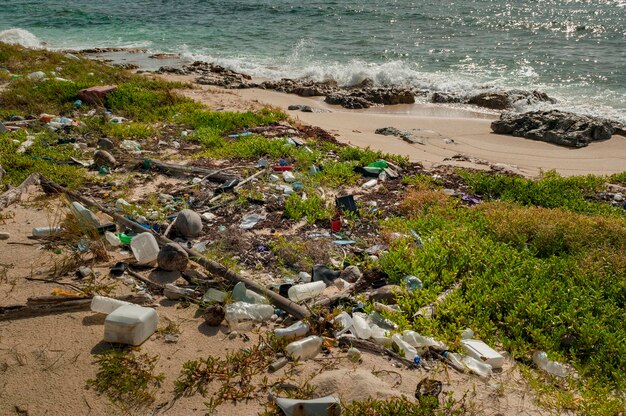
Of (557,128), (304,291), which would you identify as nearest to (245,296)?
(304,291)

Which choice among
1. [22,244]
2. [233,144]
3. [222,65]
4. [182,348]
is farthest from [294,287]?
[222,65]

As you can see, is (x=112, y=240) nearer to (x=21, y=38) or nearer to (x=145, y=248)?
(x=145, y=248)

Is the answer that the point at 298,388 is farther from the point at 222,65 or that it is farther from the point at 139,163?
the point at 222,65

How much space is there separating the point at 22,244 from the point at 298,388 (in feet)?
9.05

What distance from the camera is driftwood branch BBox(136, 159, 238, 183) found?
607cm

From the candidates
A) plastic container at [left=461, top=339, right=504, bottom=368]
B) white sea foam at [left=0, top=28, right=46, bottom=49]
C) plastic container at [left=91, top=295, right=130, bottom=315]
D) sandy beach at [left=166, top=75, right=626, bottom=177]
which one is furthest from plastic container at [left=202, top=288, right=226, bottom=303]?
white sea foam at [left=0, top=28, right=46, bottom=49]

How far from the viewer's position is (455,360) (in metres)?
3.21

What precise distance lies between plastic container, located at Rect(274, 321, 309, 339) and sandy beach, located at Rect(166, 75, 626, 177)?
4495mm

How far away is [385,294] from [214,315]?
50.5 inches

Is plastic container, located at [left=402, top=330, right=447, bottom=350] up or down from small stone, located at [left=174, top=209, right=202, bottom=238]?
down

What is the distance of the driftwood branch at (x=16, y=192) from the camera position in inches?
196

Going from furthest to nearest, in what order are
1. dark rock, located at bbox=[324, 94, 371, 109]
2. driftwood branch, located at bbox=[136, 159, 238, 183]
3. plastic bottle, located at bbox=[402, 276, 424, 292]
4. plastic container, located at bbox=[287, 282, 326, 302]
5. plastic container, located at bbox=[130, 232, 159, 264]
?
1. dark rock, located at bbox=[324, 94, 371, 109]
2. driftwood branch, located at bbox=[136, 159, 238, 183]
3. plastic container, located at bbox=[130, 232, 159, 264]
4. plastic bottle, located at bbox=[402, 276, 424, 292]
5. plastic container, located at bbox=[287, 282, 326, 302]

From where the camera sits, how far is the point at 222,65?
16.1 meters

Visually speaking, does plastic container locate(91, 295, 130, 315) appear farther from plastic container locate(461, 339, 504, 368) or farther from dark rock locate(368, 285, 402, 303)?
plastic container locate(461, 339, 504, 368)
